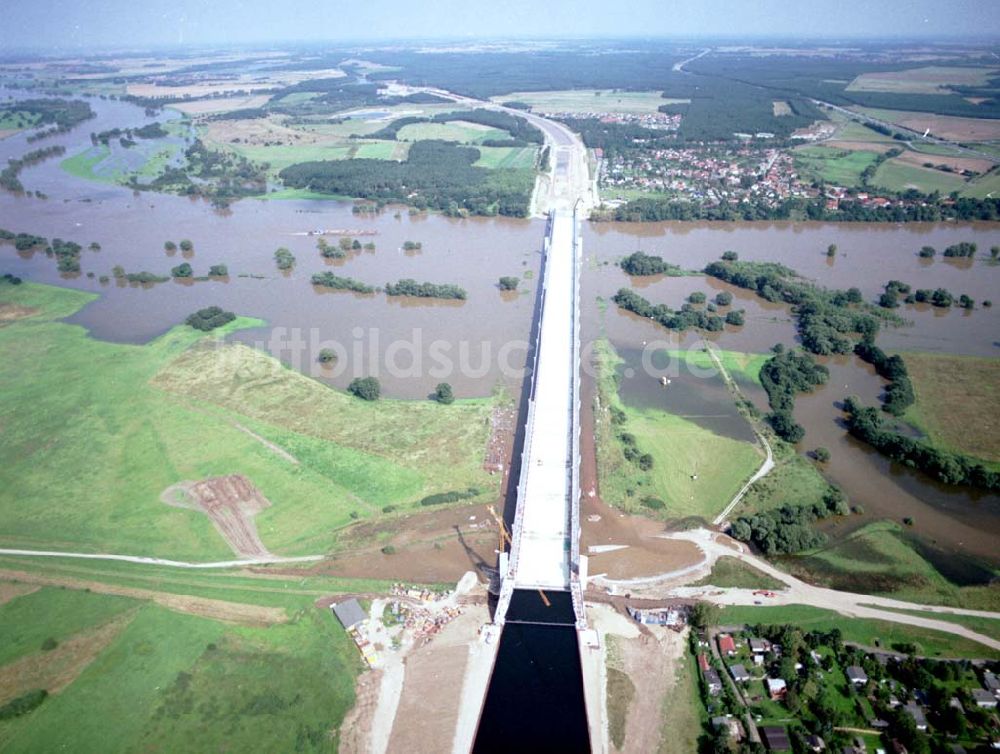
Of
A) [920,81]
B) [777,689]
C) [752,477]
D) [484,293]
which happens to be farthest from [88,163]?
[920,81]

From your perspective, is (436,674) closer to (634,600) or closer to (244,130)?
(634,600)

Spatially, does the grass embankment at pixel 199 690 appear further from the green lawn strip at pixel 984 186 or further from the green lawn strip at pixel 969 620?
the green lawn strip at pixel 984 186

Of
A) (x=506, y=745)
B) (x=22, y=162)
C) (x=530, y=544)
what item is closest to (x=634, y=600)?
(x=530, y=544)

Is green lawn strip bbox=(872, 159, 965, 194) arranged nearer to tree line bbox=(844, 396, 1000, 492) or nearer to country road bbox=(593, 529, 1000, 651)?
tree line bbox=(844, 396, 1000, 492)

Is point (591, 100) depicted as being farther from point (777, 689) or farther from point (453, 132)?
point (777, 689)

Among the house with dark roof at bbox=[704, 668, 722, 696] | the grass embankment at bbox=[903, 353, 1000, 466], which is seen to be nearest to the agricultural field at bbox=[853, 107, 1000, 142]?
the grass embankment at bbox=[903, 353, 1000, 466]

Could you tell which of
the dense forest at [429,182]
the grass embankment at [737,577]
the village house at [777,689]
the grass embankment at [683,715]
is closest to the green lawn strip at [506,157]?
the dense forest at [429,182]
